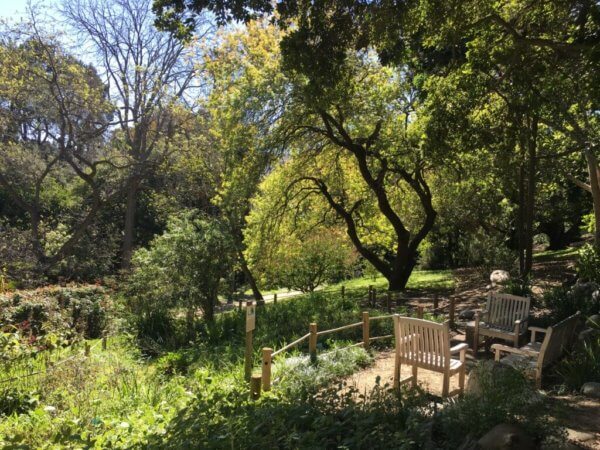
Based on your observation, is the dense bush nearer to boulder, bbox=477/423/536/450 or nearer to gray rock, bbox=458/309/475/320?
gray rock, bbox=458/309/475/320

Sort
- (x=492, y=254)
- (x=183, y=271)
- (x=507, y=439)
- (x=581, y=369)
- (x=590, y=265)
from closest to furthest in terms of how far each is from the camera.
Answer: (x=507, y=439), (x=581, y=369), (x=590, y=265), (x=183, y=271), (x=492, y=254)

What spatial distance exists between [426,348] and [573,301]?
5198mm

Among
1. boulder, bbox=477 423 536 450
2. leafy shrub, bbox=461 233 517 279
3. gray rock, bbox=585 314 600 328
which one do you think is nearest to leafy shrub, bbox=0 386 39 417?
boulder, bbox=477 423 536 450

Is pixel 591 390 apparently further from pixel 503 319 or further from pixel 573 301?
pixel 573 301

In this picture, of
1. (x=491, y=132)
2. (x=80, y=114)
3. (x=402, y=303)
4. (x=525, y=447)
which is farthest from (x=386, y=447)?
(x=80, y=114)

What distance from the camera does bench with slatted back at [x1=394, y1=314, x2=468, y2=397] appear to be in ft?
19.3

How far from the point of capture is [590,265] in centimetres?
1203

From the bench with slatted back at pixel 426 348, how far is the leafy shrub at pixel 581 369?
1.24m

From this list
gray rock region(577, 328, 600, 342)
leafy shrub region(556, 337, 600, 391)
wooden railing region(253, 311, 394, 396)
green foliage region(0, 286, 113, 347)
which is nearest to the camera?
leafy shrub region(556, 337, 600, 391)

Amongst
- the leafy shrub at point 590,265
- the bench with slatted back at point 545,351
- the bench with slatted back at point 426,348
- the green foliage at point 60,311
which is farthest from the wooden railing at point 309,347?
the green foliage at point 60,311

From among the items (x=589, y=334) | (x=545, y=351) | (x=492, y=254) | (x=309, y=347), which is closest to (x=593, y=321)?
(x=589, y=334)

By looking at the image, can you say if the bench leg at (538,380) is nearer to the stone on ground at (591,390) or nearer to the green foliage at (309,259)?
the stone on ground at (591,390)

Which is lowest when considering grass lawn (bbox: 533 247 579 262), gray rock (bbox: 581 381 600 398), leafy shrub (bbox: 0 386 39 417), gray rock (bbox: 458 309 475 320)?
leafy shrub (bbox: 0 386 39 417)

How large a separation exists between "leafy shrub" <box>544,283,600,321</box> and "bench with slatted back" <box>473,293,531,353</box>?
3.34 feet
